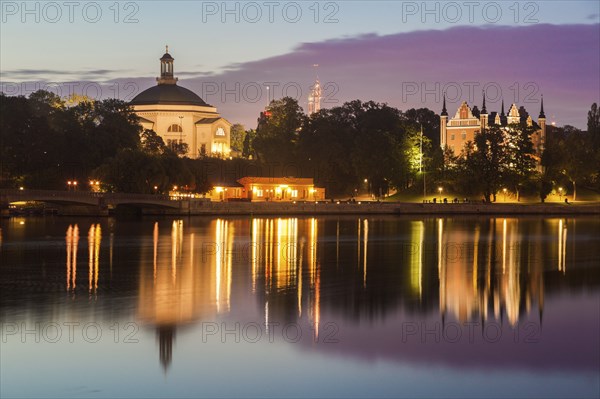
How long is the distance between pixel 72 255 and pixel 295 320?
22.7 meters

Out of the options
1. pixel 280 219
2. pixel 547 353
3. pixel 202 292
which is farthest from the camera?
pixel 280 219

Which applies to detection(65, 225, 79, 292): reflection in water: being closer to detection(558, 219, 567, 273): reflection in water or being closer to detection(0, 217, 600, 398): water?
detection(0, 217, 600, 398): water

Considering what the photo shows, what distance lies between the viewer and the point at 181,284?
128 ft

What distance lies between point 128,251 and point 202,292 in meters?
17.4

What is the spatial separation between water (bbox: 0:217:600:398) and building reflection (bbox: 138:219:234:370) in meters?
0.10

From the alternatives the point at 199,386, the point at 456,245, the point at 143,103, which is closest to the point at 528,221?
the point at 456,245

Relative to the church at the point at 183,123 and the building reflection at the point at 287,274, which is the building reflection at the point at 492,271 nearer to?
the building reflection at the point at 287,274

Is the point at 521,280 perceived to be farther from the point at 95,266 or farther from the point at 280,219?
the point at 280,219

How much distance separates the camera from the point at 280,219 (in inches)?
3669

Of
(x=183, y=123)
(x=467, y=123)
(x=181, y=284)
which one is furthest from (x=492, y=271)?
(x=183, y=123)

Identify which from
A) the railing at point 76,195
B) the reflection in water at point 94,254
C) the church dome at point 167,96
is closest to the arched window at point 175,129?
the church dome at point 167,96

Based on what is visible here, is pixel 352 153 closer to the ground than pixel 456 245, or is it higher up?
higher up

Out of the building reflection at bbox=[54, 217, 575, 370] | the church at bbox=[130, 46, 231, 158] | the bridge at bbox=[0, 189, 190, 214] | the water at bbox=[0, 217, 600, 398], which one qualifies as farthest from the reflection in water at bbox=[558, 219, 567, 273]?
the church at bbox=[130, 46, 231, 158]

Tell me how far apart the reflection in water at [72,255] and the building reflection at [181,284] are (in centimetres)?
283
